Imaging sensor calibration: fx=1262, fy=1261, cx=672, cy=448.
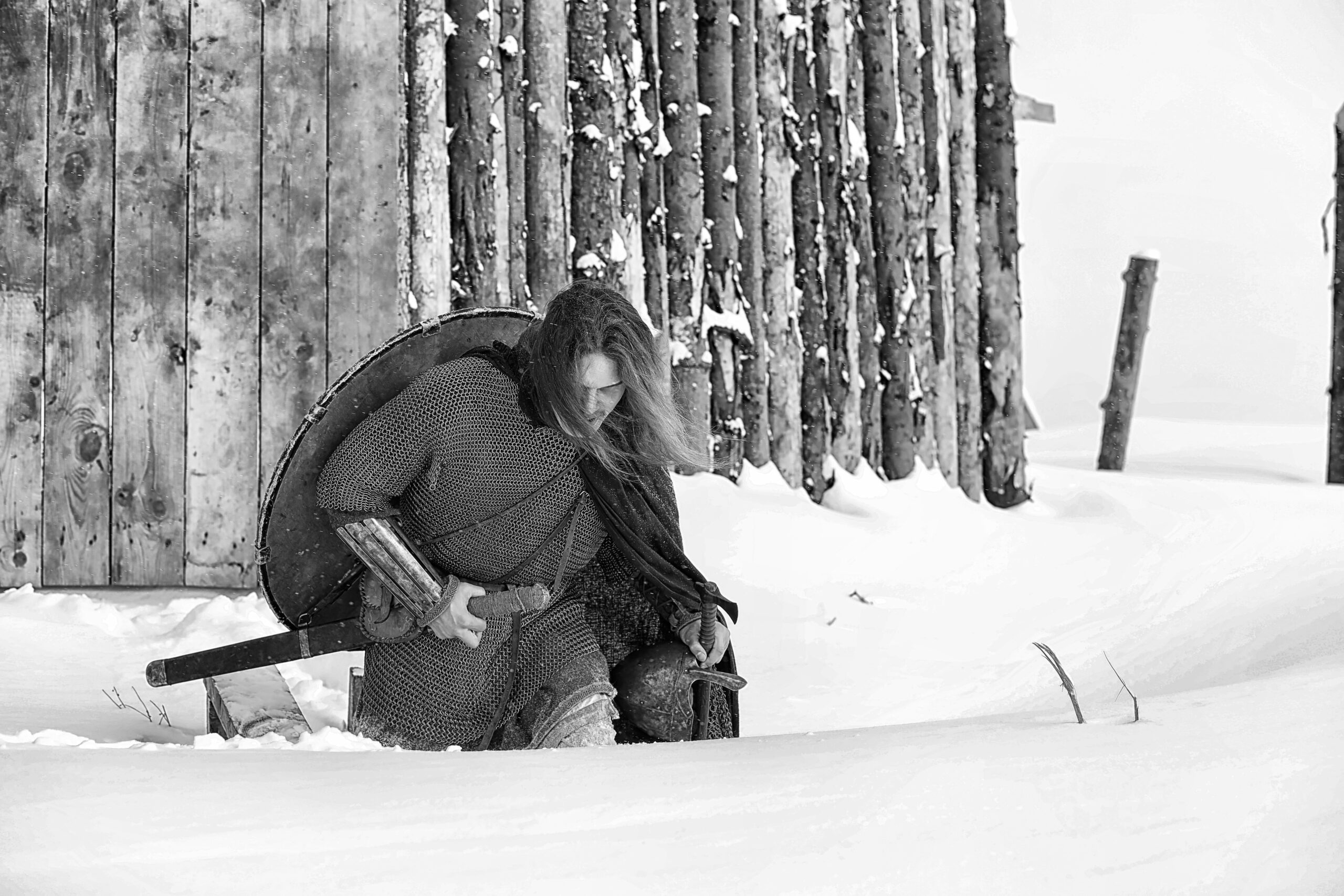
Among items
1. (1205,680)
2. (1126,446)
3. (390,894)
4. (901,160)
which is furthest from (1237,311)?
(390,894)

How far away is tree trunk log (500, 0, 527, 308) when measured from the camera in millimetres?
3518

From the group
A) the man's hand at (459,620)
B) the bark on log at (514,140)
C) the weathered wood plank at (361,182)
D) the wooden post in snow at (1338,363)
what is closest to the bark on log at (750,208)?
the bark on log at (514,140)

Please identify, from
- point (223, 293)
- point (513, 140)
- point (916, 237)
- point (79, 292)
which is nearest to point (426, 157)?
point (513, 140)

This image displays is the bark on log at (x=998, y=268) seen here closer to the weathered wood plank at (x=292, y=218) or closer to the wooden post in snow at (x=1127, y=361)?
the weathered wood plank at (x=292, y=218)

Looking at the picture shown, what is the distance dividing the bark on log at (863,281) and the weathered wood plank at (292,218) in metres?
1.87

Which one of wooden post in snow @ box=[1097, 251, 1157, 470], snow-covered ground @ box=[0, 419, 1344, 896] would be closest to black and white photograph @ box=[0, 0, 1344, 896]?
snow-covered ground @ box=[0, 419, 1344, 896]

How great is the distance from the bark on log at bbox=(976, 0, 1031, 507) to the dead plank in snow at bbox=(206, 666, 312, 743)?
309 cm

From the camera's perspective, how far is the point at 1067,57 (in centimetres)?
1981

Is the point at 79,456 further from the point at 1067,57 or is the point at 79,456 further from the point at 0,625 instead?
the point at 1067,57

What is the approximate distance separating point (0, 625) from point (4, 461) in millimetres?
557

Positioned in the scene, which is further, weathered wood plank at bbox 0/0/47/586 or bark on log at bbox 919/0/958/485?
bark on log at bbox 919/0/958/485

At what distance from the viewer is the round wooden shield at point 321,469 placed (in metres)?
2.19

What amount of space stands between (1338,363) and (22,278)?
553 cm

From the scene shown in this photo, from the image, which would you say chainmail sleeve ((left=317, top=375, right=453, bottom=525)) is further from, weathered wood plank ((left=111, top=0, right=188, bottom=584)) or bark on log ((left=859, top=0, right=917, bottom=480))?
bark on log ((left=859, top=0, right=917, bottom=480))
